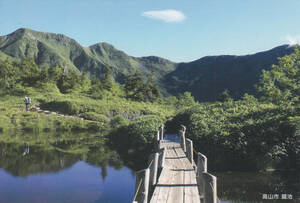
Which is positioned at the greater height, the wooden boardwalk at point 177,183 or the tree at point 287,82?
the tree at point 287,82

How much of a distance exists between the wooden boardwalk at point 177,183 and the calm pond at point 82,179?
2.41 metres

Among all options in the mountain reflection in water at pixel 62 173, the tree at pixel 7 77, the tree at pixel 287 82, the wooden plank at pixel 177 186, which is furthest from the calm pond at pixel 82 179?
the tree at pixel 7 77

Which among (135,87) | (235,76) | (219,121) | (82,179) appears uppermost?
(235,76)

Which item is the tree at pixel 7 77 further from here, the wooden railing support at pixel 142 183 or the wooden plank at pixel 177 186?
the wooden railing support at pixel 142 183

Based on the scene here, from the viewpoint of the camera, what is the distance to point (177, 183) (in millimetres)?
7484

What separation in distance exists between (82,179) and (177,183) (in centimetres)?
730

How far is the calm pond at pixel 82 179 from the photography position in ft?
35.5

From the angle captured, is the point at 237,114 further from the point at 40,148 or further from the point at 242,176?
the point at 40,148

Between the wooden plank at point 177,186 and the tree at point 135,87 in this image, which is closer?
the wooden plank at point 177,186

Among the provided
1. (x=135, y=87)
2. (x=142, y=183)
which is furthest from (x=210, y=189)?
(x=135, y=87)

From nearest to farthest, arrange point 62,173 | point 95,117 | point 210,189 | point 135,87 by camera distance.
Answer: point 210,189 → point 62,173 → point 95,117 → point 135,87

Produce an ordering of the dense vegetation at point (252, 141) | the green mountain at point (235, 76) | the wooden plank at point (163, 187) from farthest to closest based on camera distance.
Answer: the green mountain at point (235, 76) → the dense vegetation at point (252, 141) → the wooden plank at point (163, 187)

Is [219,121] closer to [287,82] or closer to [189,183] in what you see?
[287,82]

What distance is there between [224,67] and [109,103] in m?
170
